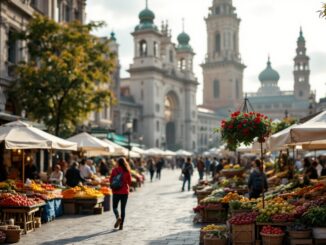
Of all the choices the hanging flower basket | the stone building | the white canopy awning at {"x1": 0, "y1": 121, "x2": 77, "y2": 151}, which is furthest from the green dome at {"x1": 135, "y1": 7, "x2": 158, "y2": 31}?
the hanging flower basket

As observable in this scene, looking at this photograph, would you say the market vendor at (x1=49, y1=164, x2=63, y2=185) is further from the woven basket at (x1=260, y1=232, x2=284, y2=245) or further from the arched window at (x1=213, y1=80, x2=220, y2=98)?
the arched window at (x1=213, y1=80, x2=220, y2=98)

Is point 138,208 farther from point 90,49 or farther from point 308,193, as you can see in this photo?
point 90,49

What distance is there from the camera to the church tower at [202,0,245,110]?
5143 inches

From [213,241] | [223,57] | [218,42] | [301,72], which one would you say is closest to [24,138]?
[213,241]

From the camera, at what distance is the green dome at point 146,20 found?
90250 mm

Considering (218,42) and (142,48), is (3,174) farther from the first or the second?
(218,42)

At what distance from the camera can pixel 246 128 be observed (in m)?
12.6

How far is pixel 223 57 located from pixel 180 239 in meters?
121

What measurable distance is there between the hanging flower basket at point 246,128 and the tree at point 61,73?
542 inches

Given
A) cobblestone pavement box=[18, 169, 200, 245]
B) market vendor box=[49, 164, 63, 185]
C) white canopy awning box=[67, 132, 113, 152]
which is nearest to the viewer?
cobblestone pavement box=[18, 169, 200, 245]

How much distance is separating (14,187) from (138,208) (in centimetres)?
519

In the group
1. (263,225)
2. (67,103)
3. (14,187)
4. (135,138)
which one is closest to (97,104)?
(67,103)

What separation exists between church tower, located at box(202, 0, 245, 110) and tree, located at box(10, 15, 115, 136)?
10429cm

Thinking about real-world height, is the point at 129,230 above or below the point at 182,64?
below
